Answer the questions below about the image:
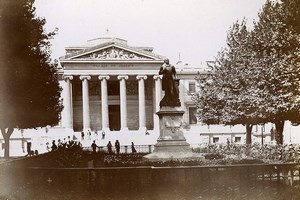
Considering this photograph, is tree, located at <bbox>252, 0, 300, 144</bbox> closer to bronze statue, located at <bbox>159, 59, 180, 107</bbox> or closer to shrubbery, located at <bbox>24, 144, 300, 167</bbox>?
shrubbery, located at <bbox>24, 144, 300, 167</bbox>

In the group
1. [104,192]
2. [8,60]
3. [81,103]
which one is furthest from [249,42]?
[81,103]

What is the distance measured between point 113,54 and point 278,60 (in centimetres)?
3508

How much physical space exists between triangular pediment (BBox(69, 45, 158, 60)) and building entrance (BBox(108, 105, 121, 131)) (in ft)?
29.2

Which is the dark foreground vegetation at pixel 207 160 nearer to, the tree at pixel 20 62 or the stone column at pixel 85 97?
the tree at pixel 20 62

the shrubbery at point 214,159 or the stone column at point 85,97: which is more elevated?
the stone column at point 85,97

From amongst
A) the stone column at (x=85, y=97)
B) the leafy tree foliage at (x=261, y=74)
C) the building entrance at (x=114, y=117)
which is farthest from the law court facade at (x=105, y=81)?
the leafy tree foliage at (x=261, y=74)

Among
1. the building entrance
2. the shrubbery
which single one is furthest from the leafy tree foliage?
the building entrance

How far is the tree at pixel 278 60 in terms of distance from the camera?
17050 mm

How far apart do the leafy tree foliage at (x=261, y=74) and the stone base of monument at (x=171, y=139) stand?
4383 mm

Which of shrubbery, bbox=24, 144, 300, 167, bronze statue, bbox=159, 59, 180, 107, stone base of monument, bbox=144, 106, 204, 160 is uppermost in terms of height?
bronze statue, bbox=159, 59, 180, 107

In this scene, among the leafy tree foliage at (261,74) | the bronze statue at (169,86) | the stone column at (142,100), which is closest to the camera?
the bronze statue at (169,86)

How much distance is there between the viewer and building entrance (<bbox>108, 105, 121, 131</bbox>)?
60.3 m

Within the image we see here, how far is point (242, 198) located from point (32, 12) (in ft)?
41.0

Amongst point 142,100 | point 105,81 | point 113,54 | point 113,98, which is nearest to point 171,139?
point 105,81
